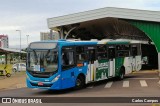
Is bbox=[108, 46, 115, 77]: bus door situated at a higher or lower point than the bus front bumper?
higher

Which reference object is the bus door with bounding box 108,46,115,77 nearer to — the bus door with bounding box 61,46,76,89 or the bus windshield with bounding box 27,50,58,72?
the bus door with bounding box 61,46,76,89

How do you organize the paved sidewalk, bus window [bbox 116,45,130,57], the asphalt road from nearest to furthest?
the asphalt road
the paved sidewalk
bus window [bbox 116,45,130,57]

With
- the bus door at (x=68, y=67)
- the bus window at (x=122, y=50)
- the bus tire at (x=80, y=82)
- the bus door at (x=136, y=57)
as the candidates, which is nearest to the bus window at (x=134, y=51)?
the bus door at (x=136, y=57)

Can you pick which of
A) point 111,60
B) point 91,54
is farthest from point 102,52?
point 91,54

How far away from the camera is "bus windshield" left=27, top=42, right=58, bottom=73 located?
1855cm

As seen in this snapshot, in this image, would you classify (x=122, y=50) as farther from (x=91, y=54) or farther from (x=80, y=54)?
(x=80, y=54)

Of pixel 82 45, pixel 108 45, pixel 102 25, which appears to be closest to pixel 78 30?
pixel 102 25

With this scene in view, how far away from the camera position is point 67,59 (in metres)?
19.2

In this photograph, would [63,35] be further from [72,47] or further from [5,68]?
[72,47]

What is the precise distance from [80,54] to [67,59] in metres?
1.45

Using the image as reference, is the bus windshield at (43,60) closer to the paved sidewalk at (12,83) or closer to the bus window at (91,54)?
the bus window at (91,54)

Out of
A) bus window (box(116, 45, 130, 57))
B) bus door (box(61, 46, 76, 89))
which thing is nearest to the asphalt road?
bus door (box(61, 46, 76, 89))

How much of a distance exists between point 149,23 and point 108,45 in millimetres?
10690

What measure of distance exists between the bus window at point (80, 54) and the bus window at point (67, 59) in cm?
61
